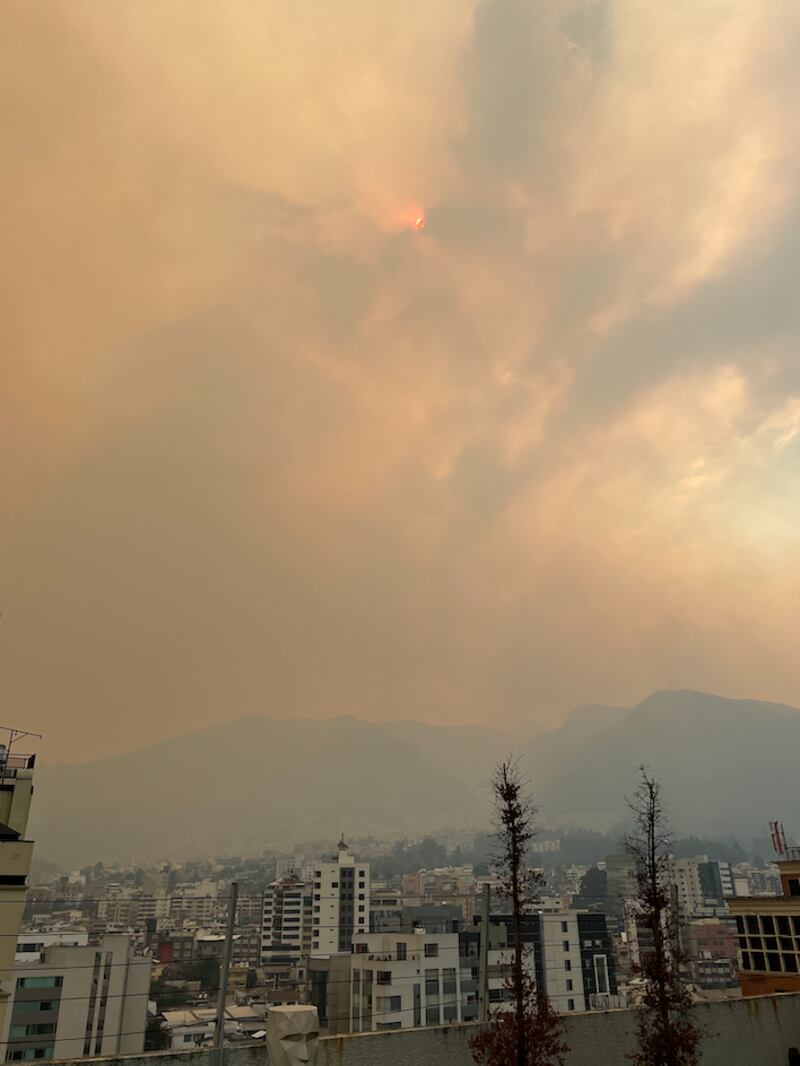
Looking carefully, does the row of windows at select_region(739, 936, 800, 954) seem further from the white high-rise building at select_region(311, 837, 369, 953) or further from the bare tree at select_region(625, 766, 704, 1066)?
the white high-rise building at select_region(311, 837, 369, 953)

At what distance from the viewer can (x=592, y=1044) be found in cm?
864

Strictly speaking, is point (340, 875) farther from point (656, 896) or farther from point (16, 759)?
point (656, 896)

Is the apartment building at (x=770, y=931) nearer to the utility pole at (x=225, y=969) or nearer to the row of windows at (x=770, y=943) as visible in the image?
the row of windows at (x=770, y=943)

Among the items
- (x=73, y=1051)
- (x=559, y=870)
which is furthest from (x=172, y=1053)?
(x=559, y=870)

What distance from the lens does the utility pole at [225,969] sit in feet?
21.2

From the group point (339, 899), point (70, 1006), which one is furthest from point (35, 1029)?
point (339, 899)

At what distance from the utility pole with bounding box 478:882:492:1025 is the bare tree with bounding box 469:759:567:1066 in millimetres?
141

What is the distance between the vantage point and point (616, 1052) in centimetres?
880

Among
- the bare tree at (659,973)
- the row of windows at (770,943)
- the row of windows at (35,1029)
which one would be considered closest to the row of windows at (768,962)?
the row of windows at (770,943)

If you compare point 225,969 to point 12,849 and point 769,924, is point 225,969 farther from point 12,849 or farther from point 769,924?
point 769,924

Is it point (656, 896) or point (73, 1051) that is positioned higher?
point (656, 896)

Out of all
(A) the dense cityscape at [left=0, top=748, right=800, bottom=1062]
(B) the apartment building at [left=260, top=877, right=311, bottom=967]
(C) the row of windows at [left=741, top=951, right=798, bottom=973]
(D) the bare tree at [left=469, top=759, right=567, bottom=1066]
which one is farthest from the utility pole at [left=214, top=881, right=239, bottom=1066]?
(B) the apartment building at [left=260, top=877, right=311, bottom=967]

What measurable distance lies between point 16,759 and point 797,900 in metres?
20.9

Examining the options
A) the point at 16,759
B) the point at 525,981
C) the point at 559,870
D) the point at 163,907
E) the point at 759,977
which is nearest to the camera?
the point at 525,981
